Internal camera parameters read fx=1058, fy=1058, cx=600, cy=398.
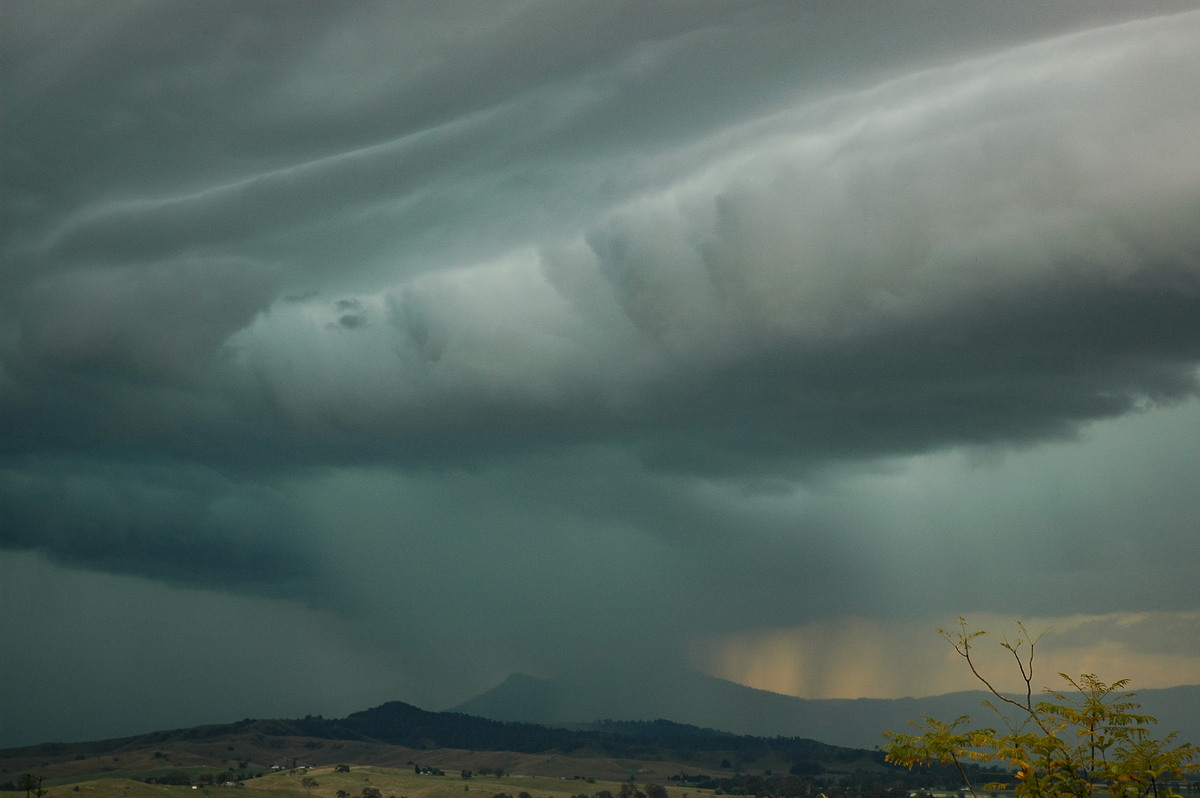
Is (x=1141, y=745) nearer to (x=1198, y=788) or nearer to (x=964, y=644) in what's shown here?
(x=1198, y=788)

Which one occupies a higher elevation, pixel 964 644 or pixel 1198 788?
pixel 964 644

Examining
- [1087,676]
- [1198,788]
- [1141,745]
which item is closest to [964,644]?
[1087,676]

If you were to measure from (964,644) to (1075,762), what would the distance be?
19.4 ft

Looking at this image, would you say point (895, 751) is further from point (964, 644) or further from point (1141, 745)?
point (1141, 745)

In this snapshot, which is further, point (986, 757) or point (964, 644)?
point (964, 644)

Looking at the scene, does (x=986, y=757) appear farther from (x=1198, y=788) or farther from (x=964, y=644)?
(x=1198, y=788)

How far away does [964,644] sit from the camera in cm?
4412

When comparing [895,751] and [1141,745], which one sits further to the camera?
[895,751]

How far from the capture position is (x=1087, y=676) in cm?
4222

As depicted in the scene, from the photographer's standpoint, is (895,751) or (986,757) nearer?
(986,757)

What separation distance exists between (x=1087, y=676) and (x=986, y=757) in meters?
5.79

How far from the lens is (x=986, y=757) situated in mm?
40156

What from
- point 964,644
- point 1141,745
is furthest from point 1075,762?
point 964,644

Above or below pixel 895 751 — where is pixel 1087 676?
above
